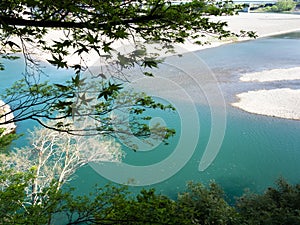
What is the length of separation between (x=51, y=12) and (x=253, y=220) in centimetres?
392

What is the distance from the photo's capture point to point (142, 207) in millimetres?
1755

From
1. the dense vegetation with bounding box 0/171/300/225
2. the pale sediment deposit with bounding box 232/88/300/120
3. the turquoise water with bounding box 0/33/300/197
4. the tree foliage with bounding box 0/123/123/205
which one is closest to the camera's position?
the dense vegetation with bounding box 0/171/300/225

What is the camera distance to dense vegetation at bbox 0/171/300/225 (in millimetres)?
1764

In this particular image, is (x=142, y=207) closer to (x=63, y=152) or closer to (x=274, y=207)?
(x=274, y=207)

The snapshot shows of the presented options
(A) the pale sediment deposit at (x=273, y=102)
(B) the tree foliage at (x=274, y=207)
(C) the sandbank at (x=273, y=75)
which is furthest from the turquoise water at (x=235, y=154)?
(B) the tree foliage at (x=274, y=207)

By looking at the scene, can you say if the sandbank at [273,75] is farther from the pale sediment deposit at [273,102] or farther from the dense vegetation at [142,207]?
the dense vegetation at [142,207]

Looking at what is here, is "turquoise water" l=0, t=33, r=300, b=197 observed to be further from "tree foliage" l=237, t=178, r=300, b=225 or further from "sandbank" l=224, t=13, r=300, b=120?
"tree foliage" l=237, t=178, r=300, b=225

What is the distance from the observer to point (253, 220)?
4.04 meters

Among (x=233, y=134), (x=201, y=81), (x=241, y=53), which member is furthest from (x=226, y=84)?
(x=241, y=53)

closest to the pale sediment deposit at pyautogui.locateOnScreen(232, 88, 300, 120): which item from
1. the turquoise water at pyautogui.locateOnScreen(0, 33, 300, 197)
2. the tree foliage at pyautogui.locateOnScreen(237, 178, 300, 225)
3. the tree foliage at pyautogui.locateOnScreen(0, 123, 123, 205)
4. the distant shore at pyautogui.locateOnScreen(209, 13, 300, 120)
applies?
the distant shore at pyautogui.locateOnScreen(209, 13, 300, 120)

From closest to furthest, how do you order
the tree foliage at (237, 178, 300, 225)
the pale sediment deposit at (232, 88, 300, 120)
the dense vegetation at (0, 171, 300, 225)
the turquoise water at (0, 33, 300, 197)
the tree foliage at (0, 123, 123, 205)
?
the dense vegetation at (0, 171, 300, 225) < the tree foliage at (237, 178, 300, 225) < the tree foliage at (0, 123, 123, 205) < the turquoise water at (0, 33, 300, 197) < the pale sediment deposit at (232, 88, 300, 120)

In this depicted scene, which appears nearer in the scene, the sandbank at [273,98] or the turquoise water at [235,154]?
the turquoise water at [235,154]

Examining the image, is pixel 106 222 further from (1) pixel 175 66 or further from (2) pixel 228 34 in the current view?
(1) pixel 175 66

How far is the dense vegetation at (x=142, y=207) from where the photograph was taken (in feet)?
5.79
